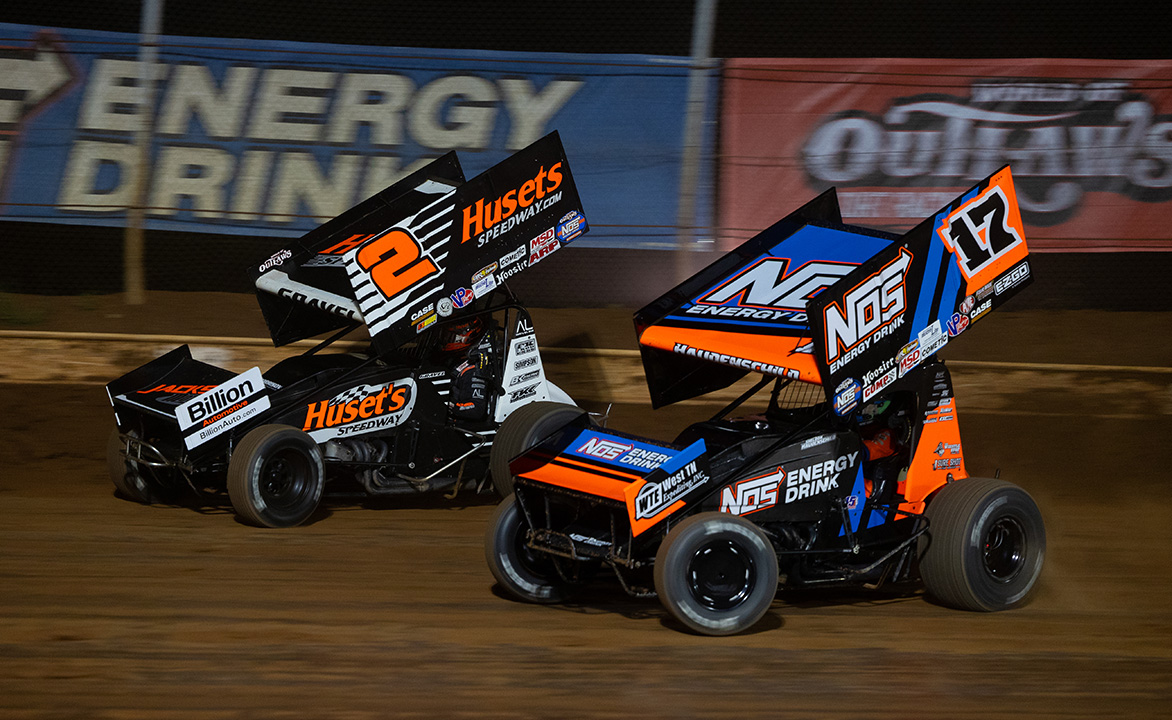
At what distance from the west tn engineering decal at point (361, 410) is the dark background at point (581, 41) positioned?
161 inches

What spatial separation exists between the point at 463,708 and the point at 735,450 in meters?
2.05

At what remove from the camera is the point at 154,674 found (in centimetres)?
524

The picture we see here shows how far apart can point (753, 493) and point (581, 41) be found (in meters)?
7.91

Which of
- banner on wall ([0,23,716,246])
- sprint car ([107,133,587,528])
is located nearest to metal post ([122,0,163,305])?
banner on wall ([0,23,716,246])

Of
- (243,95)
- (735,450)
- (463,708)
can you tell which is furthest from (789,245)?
(243,95)

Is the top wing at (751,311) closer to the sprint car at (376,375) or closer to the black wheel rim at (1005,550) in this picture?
the black wheel rim at (1005,550)

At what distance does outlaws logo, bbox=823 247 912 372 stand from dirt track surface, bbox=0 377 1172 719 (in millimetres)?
1386

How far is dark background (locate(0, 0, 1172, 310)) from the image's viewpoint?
41.3ft

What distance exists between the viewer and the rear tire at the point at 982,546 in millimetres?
6383

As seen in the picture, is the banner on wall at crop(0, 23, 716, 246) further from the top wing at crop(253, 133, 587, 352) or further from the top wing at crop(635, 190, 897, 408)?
the top wing at crop(635, 190, 897, 408)

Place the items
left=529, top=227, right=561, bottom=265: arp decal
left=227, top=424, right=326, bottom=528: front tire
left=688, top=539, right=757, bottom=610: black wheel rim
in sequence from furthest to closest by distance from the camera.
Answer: left=529, top=227, right=561, bottom=265: arp decal
left=227, top=424, right=326, bottom=528: front tire
left=688, top=539, right=757, bottom=610: black wheel rim

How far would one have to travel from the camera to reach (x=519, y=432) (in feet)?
28.8

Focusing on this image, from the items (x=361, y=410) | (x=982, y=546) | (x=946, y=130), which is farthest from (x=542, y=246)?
(x=946, y=130)

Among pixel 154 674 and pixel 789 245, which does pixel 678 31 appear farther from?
pixel 154 674
